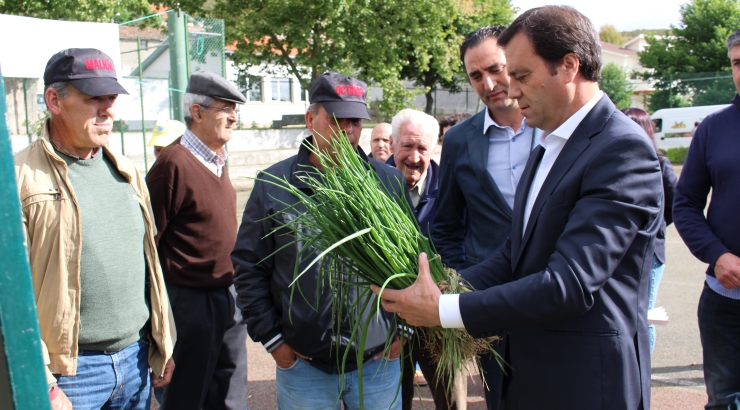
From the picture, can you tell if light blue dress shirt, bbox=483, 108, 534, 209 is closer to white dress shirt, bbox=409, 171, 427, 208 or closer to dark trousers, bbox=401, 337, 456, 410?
white dress shirt, bbox=409, 171, 427, 208

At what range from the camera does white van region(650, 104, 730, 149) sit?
73.5 ft

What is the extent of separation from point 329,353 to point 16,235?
164 centimetres

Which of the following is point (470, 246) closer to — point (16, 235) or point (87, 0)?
point (16, 235)

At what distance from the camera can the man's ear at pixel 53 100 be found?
7.71ft

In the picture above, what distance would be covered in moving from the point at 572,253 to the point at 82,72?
196 centimetres

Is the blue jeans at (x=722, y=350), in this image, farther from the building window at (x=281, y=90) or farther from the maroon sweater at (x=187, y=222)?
the building window at (x=281, y=90)

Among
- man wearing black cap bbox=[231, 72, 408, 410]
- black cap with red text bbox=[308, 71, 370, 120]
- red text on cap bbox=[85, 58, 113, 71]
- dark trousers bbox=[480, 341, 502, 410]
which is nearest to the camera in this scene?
dark trousers bbox=[480, 341, 502, 410]

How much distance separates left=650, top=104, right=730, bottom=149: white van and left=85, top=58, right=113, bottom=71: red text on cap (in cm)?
2304

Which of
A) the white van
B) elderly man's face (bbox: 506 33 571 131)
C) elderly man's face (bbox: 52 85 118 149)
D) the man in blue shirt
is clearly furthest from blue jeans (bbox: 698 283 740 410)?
the white van

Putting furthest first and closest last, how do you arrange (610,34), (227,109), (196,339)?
1. (610,34)
2. (227,109)
3. (196,339)

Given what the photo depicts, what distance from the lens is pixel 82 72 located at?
2.37 m

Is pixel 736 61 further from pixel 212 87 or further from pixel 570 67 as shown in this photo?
pixel 212 87

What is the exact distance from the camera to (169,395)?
3254 millimetres

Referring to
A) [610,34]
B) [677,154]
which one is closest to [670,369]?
[677,154]
